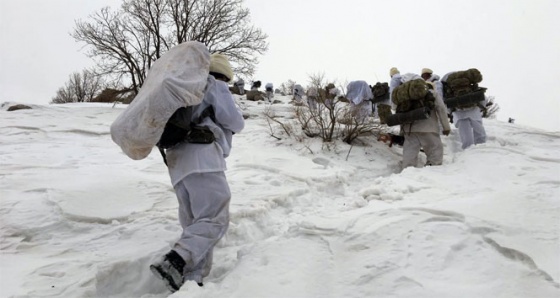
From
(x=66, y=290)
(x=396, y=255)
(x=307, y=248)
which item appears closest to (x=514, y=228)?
(x=396, y=255)

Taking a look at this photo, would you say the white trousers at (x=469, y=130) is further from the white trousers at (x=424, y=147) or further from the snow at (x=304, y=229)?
the white trousers at (x=424, y=147)

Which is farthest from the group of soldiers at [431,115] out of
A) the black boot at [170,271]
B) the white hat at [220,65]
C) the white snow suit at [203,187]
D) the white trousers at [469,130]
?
the black boot at [170,271]

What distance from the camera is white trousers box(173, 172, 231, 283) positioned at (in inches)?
84.2

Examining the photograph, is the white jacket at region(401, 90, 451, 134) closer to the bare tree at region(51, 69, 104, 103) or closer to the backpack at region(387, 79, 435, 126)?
the backpack at region(387, 79, 435, 126)

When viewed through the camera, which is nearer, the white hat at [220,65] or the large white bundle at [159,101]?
the large white bundle at [159,101]

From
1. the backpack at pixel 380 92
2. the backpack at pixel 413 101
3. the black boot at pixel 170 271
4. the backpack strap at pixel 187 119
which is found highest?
the backpack at pixel 380 92

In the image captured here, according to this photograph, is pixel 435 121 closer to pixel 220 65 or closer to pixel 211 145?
pixel 220 65

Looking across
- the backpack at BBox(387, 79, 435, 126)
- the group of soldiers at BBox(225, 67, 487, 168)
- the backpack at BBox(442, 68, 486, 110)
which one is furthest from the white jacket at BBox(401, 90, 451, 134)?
the backpack at BBox(442, 68, 486, 110)

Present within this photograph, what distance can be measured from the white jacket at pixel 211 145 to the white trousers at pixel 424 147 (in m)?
3.54

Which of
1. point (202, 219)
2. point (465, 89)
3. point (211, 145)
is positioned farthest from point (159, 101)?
point (465, 89)

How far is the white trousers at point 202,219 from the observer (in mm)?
2139

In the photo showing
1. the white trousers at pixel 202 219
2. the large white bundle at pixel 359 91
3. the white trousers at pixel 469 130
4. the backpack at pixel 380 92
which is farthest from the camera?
the large white bundle at pixel 359 91

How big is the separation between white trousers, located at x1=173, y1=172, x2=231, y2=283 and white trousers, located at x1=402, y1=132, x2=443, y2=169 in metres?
3.75

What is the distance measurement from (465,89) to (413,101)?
158cm
